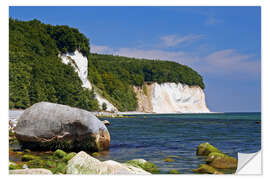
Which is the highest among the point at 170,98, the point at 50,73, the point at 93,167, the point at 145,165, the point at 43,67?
the point at 43,67

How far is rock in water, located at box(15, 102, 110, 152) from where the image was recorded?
9531mm

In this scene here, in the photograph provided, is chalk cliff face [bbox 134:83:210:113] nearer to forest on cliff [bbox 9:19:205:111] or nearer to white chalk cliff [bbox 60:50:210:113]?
white chalk cliff [bbox 60:50:210:113]

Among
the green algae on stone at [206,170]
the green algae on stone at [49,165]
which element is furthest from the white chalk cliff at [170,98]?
the green algae on stone at [206,170]

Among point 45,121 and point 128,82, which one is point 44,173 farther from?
point 128,82

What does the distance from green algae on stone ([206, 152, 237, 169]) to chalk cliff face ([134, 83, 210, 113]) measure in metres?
64.7

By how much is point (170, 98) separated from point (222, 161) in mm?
72799

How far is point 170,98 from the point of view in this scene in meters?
80.5

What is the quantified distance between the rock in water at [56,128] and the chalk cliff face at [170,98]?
6327 centimetres

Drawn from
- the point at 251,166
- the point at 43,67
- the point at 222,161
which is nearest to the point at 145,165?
the point at 222,161

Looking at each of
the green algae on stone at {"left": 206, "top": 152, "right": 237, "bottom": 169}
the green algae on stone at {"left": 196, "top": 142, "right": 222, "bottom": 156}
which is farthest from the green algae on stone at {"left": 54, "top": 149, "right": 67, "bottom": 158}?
the green algae on stone at {"left": 196, "top": 142, "right": 222, "bottom": 156}

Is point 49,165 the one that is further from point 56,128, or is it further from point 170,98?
point 170,98

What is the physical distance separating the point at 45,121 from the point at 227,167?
535 cm

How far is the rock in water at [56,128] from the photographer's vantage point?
31.3 ft
